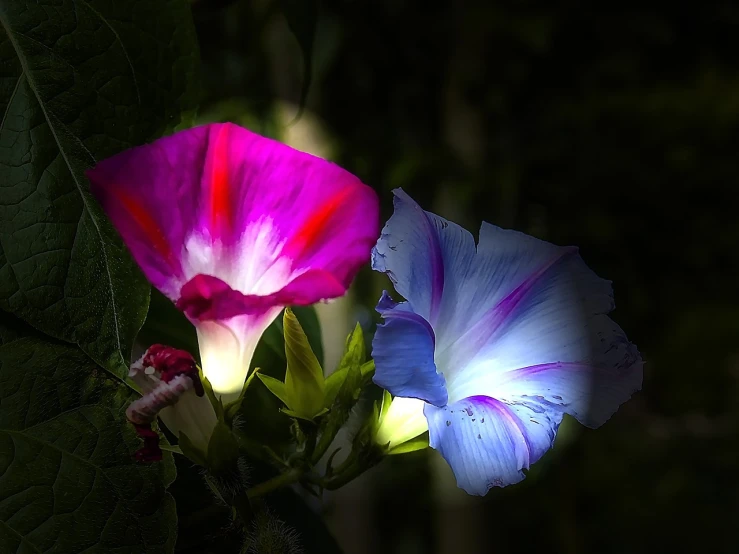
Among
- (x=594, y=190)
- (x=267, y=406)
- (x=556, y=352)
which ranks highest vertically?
(x=556, y=352)

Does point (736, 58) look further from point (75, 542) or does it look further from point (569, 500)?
point (75, 542)

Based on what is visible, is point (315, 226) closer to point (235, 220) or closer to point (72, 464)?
point (235, 220)

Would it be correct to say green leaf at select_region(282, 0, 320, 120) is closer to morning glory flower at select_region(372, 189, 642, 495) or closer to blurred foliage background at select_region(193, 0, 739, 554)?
morning glory flower at select_region(372, 189, 642, 495)

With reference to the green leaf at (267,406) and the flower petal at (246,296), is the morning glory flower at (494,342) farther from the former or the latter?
the green leaf at (267,406)

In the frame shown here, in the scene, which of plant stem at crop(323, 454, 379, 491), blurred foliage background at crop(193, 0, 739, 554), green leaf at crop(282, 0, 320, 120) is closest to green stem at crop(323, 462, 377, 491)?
plant stem at crop(323, 454, 379, 491)

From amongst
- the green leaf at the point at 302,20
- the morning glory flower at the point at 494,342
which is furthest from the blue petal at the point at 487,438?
the green leaf at the point at 302,20

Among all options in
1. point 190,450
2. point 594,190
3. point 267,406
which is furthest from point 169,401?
point 594,190

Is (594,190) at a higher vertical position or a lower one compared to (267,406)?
lower
